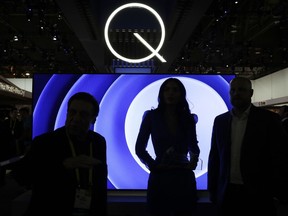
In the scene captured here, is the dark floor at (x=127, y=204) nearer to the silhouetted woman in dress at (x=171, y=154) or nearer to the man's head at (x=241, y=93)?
the silhouetted woman in dress at (x=171, y=154)

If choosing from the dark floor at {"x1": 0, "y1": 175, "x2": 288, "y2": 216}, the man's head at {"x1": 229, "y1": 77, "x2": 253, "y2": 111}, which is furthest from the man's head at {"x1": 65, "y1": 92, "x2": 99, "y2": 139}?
the dark floor at {"x1": 0, "y1": 175, "x2": 288, "y2": 216}

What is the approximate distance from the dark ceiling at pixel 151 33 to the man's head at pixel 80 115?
4089mm

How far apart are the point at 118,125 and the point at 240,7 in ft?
25.2

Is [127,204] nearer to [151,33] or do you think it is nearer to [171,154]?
[171,154]

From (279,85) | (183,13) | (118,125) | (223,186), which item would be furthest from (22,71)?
(223,186)

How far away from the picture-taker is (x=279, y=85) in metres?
16.6

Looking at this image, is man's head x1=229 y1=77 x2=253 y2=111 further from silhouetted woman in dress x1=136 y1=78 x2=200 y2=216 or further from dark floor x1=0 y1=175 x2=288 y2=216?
dark floor x1=0 y1=175 x2=288 y2=216

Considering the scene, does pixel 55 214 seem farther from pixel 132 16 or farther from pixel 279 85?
pixel 279 85

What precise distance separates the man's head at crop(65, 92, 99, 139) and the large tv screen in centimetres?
201

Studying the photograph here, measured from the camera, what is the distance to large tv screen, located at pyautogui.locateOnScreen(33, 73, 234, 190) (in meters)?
3.57

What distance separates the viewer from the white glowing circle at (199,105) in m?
3.56

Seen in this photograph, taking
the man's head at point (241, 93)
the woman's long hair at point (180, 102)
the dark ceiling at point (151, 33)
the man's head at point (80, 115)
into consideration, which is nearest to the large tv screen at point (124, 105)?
the woman's long hair at point (180, 102)

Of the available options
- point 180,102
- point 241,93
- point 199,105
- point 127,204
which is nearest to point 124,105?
point 199,105

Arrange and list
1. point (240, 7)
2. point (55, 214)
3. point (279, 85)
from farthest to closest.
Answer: point (279, 85) → point (240, 7) → point (55, 214)
